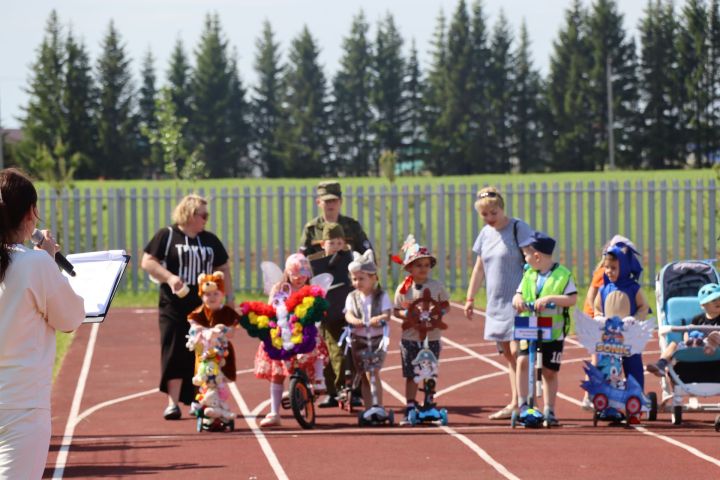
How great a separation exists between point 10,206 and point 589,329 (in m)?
6.90

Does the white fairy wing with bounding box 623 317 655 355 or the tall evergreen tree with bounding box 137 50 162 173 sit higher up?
the tall evergreen tree with bounding box 137 50 162 173

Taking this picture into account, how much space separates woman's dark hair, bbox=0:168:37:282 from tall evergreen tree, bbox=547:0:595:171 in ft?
285

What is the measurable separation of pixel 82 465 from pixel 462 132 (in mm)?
86836

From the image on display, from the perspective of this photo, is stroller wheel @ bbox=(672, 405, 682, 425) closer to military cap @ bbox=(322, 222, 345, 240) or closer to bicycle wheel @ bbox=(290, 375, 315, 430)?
bicycle wheel @ bbox=(290, 375, 315, 430)

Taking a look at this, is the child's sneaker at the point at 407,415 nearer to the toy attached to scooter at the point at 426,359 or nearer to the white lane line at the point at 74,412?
the toy attached to scooter at the point at 426,359

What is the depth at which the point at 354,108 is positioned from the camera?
103438mm

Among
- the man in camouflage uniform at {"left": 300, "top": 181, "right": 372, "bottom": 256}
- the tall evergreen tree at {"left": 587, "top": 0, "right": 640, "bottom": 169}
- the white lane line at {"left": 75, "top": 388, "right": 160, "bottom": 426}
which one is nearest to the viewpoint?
the white lane line at {"left": 75, "top": 388, "right": 160, "bottom": 426}

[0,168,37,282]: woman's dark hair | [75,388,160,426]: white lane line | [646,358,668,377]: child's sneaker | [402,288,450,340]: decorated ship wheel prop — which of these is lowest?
[75,388,160,426]: white lane line

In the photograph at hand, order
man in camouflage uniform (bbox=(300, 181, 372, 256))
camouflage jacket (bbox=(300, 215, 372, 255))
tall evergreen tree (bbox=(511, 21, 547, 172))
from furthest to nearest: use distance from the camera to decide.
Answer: tall evergreen tree (bbox=(511, 21, 547, 172)), camouflage jacket (bbox=(300, 215, 372, 255)), man in camouflage uniform (bbox=(300, 181, 372, 256))

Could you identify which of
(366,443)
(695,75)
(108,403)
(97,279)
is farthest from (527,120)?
(97,279)

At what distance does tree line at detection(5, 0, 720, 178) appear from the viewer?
89125 mm

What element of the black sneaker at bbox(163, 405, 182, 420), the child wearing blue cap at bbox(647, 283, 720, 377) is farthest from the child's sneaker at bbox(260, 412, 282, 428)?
the child wearing blue cap at bbox(647, 283, 720, 377)

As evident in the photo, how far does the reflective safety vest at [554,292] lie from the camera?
11.2 m

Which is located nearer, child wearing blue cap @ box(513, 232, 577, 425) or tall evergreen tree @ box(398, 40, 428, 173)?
child wearing blue cap @ box(513, 232, 577, 425)
